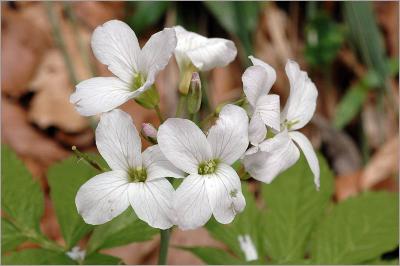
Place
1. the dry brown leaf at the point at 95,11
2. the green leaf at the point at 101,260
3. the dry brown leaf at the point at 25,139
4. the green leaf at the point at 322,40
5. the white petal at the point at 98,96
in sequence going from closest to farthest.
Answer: the white petal at the point at 98,96, the green leaf at the point at 101,260, the dry brown leaf at the point at 25,139, the green leaf at the point at 322,40, the dry brown leaf at the point at 95,11

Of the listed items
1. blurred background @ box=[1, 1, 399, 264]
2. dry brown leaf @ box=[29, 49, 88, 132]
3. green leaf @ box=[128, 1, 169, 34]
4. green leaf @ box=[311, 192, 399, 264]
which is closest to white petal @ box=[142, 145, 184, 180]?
green leaf @ box=[311, 192, 399, 264]

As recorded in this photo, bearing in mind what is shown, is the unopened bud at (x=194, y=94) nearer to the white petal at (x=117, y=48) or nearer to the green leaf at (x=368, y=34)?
the white petal at (x=117, y=48)

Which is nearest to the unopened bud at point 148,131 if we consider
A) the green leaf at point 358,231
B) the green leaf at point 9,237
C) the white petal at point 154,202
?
the white petal at point 154,202

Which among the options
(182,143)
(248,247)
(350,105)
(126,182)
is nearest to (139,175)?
(126,182)

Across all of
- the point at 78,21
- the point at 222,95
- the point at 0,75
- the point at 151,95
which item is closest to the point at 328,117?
the point at 222,95

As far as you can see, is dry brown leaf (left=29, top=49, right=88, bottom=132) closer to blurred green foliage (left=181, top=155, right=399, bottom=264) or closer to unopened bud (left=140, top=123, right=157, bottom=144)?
blurred green foliage (left=181, top=155, right=399, bottom=264)

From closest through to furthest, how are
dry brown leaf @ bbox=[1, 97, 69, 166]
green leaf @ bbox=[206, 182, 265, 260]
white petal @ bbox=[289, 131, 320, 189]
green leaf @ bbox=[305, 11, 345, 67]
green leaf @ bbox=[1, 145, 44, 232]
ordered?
white petal @ bbox=[289, 131, 320, 189] < green leaf @ bbox=[1, 145, 44, 232] < green leaf @ bbox=[206, 182, 265, 260] < dry brown leaf @ bbox=[1, 97, 69, 166] < green leaf @ bbox=[305, 11, 345, 67]
